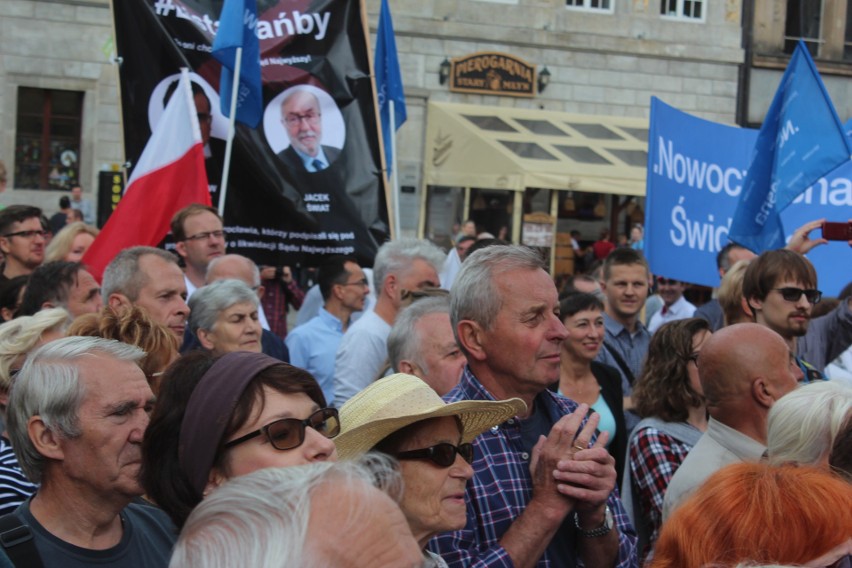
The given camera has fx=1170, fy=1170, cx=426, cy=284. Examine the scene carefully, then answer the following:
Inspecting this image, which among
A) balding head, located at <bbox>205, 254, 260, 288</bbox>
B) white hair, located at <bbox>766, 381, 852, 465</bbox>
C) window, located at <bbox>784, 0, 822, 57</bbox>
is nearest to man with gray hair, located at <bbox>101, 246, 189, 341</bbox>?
balding head, located at <bbox>205, 254, 260, 288</bbox>

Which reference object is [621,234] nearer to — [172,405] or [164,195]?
[164,195]

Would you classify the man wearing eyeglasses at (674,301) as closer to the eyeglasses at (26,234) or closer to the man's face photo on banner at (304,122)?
the man's face photo on banner at (304,122)

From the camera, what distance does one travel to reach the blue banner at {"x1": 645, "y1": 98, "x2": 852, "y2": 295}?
8078 mm

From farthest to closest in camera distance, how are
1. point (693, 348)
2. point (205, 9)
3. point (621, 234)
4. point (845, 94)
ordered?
point (845, 94)
point (621, 234)
point (205, 9)
point (693, 348)

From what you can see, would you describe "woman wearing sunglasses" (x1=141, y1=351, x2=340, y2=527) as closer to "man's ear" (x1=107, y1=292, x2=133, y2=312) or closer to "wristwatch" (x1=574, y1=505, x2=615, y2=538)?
"wristwatch" (x1=574, y1=505, x2=615, y2=538)

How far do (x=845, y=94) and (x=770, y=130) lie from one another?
1855 cm

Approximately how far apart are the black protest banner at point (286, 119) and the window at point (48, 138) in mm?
13008

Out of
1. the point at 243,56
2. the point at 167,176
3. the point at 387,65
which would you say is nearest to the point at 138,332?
the point at 167,176

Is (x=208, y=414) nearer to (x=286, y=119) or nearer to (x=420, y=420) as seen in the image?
(x=420, y=420)

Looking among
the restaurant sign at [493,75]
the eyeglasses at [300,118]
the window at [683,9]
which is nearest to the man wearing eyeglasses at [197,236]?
the eyeglasses at [300,118]

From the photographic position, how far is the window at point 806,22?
25219 mm

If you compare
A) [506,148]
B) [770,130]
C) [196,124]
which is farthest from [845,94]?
[196,124]

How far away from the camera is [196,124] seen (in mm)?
7551

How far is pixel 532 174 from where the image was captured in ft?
67.3
